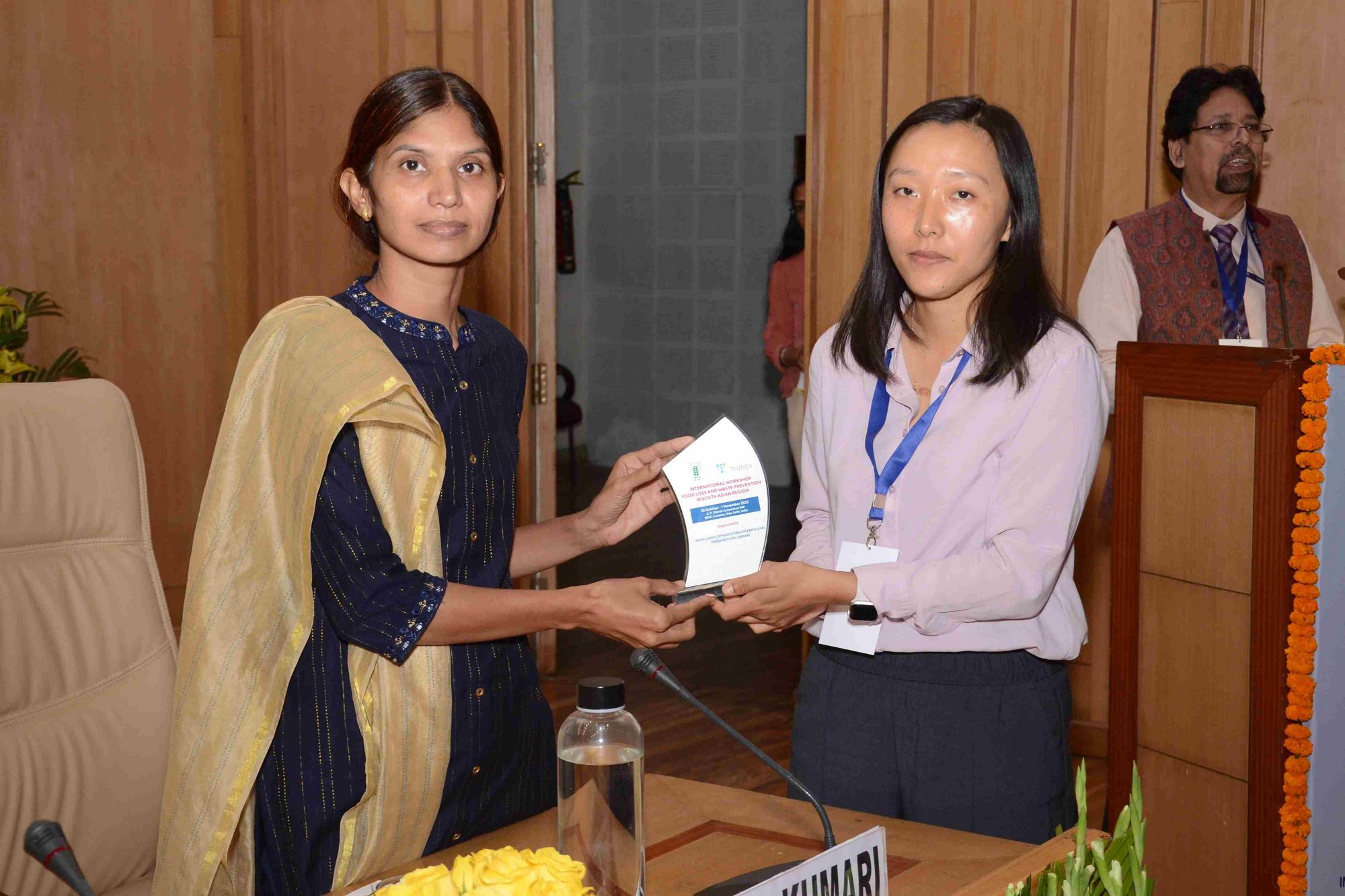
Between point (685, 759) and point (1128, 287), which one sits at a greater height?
point (1128, 287)

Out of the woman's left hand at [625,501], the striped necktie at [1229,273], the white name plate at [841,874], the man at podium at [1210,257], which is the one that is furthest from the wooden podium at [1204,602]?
the striped necktie at [1229,273]

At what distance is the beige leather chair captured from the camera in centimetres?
174

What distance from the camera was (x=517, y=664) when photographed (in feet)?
6.08

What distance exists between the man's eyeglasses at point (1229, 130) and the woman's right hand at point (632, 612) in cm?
249

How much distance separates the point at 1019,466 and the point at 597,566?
497cm

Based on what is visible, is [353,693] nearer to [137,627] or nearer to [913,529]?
[137,627]

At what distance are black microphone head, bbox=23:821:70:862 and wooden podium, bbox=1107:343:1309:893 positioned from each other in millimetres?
1732

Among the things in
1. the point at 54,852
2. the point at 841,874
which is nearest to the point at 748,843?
the point at 841,874

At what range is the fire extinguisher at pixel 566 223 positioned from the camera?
353 inches

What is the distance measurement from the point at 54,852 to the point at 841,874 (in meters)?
0.65

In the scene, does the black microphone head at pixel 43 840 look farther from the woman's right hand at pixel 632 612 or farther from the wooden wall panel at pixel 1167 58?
the wooden wall panel at pixel 1167 58

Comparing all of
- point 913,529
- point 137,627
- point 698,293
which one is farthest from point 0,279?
point 698,293

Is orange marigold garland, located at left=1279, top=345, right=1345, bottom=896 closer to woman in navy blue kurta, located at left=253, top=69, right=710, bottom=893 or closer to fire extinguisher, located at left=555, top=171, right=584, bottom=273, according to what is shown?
woman in navy blue kurta, located at left=253, top=69, right=710, bottom=893

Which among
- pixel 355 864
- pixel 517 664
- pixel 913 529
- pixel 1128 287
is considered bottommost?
pixel 355 864
